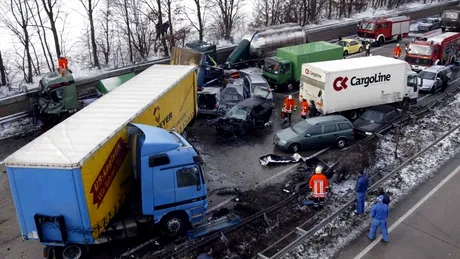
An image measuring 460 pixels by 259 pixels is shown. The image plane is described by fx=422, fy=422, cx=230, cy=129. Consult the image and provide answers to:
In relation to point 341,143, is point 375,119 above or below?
above

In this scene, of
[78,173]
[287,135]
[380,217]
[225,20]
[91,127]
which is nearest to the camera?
[78,173]

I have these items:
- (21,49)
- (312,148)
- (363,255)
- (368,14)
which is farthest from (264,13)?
(363,255)

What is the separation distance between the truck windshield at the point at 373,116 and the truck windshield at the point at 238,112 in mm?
5284

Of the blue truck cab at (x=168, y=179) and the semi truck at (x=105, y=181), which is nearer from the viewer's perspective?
the semi truck at (x=105, y=181)

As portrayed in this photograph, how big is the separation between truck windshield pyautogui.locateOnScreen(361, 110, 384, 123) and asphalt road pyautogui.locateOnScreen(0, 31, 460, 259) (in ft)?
10.7

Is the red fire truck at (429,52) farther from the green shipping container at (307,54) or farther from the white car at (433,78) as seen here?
the green shipping container at (307,54)

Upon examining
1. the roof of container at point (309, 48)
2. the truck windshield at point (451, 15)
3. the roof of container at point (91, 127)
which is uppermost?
the truck windshield at point (451, 15)

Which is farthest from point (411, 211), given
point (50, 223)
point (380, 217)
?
point (50, 223)

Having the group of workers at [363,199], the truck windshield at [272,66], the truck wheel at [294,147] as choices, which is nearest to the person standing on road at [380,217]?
the group of workers at [363,199]

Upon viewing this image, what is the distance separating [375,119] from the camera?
1864 cm

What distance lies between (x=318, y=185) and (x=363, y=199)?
4.47 ft

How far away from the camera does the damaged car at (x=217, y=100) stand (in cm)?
2053

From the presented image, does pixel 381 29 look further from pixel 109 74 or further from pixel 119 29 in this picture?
pixel 109 74

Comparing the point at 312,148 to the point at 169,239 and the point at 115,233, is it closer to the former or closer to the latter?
the point at 169,239
